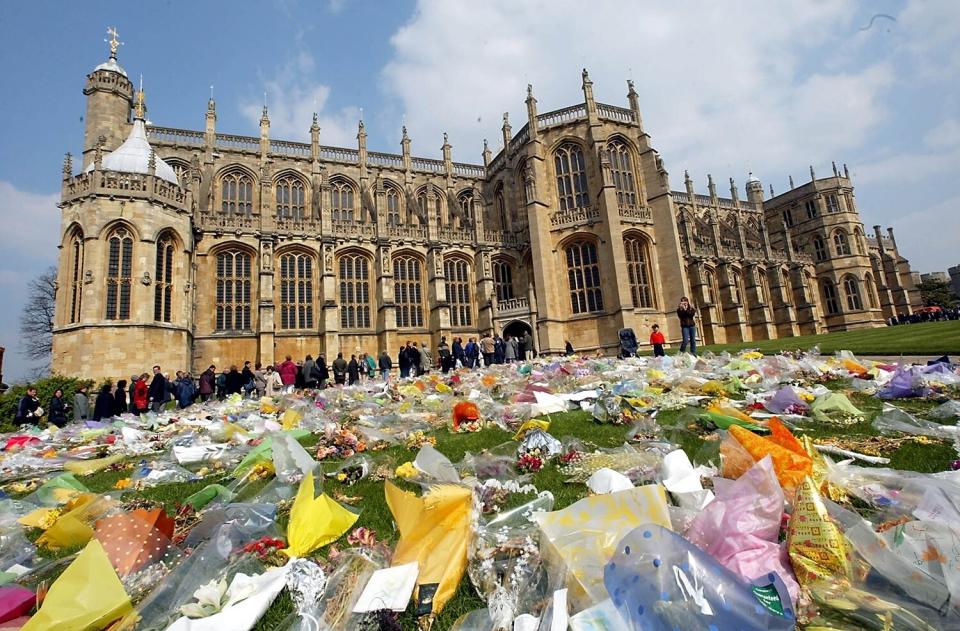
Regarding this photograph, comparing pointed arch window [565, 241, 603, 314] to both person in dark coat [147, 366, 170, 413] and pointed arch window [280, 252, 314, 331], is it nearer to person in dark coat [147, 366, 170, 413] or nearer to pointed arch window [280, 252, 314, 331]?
pointed arch window [280, 252, 314, 331]

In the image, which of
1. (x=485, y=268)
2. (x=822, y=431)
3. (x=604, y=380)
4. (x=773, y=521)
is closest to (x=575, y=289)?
(x=485, y=268)

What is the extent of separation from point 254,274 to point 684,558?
24.7 m

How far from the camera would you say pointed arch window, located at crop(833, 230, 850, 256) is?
4006cm

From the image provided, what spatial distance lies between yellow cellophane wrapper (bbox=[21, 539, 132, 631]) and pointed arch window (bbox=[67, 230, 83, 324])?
69.2ft

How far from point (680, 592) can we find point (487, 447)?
3.59 metres

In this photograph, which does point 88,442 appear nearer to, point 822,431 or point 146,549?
point 146,549

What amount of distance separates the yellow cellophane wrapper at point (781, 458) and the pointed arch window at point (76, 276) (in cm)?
2307

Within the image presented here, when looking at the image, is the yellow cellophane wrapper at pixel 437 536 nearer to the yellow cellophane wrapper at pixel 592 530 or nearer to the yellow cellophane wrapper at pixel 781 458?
the yellow cellophane wrapper at pixel 592 530

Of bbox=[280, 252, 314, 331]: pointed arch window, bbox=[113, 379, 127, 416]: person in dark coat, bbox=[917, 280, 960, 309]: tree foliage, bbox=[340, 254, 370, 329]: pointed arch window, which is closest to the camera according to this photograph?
bbox=[113, 379, 127, 416]: person in dark coat

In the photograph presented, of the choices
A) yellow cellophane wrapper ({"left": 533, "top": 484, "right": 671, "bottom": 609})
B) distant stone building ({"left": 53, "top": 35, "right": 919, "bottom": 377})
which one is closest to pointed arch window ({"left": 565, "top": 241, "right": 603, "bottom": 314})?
distant stone building ({"left": 53, "top": 35, "right": 919, "bottom": 377})

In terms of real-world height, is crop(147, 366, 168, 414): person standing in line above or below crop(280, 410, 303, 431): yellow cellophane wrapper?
above

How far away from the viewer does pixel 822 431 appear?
455 centimetres

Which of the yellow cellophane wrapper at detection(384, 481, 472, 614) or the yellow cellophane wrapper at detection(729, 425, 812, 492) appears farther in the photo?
the yellow cellophane wrapper at detection(729, 425, 812, 492)

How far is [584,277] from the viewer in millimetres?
25281
